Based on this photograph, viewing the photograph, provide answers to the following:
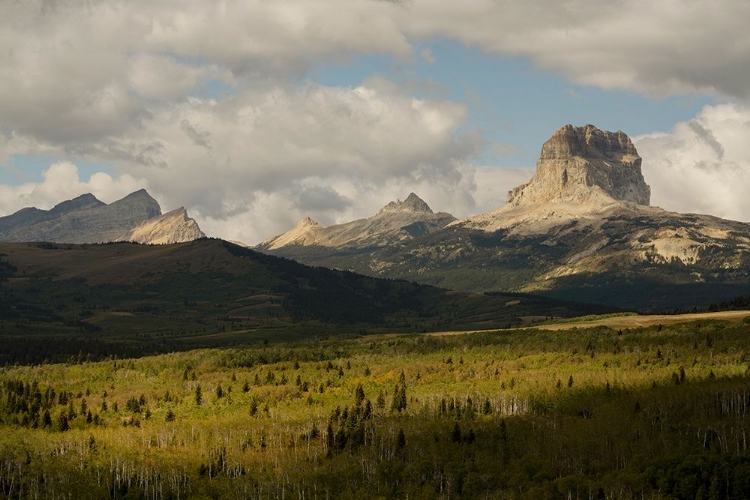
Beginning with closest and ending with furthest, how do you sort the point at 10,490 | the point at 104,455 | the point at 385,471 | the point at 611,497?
the point at 611,497
the point at 10,490
the point at 385,471
the point at 104,455

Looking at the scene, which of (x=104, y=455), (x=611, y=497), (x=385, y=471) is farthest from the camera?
(x=104, y=455)

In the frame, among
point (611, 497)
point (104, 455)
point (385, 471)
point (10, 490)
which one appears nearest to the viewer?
point (611, 497)

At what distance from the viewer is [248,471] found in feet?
629

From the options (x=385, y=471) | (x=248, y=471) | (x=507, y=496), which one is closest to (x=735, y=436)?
(x=507, y=496)

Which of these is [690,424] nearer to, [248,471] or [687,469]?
[687,469]

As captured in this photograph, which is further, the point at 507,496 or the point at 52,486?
the point at 52,486

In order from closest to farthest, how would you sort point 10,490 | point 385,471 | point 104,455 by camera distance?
point 10,490 < point 385,471 < point 104,455

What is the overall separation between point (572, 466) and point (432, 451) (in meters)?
29.4

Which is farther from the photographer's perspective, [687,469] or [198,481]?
[198,481]

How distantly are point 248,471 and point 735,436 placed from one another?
334ft

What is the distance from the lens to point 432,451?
194 m

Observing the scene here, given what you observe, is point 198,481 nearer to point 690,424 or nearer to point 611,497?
point 611,497

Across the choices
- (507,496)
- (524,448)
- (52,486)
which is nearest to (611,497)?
(507,496)

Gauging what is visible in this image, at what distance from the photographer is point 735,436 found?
19175cm
